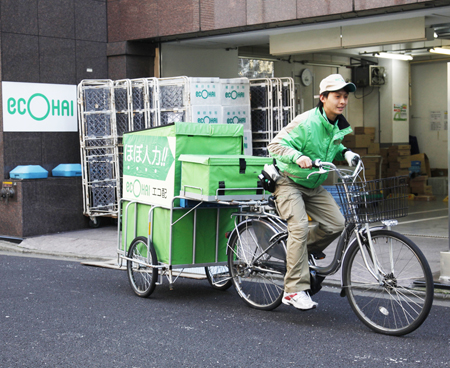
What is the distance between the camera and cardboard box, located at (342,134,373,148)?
17.5 meters

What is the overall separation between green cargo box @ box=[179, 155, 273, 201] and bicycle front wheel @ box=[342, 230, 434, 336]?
1258mm

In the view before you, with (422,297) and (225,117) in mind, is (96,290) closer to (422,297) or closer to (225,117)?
(422,297)

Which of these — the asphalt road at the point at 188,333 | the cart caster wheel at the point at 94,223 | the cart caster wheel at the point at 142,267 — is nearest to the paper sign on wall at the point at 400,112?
the cart caster wheel at the point at 94,223

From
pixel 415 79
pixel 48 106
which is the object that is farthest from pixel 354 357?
pixel 415 79

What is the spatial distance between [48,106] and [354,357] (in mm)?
8902

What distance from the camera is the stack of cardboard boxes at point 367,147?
17109 mm

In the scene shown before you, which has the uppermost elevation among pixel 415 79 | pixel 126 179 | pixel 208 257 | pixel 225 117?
pixel 415 79

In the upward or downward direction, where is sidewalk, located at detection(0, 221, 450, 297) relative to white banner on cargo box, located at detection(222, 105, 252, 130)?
downward

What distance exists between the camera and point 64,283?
25.1ft

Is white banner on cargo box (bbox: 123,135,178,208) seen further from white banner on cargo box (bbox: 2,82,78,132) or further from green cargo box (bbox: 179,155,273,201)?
white banner on cargo box (bbox: 2,82,78,132)

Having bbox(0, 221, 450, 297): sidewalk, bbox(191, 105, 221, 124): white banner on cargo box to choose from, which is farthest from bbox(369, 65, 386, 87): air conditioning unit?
bbox(0, 221, 450, 297): sidewalk

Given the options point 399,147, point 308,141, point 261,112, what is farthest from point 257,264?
point 399,147

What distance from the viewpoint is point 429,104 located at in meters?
19.4

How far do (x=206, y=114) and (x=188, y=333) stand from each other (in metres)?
6.06
